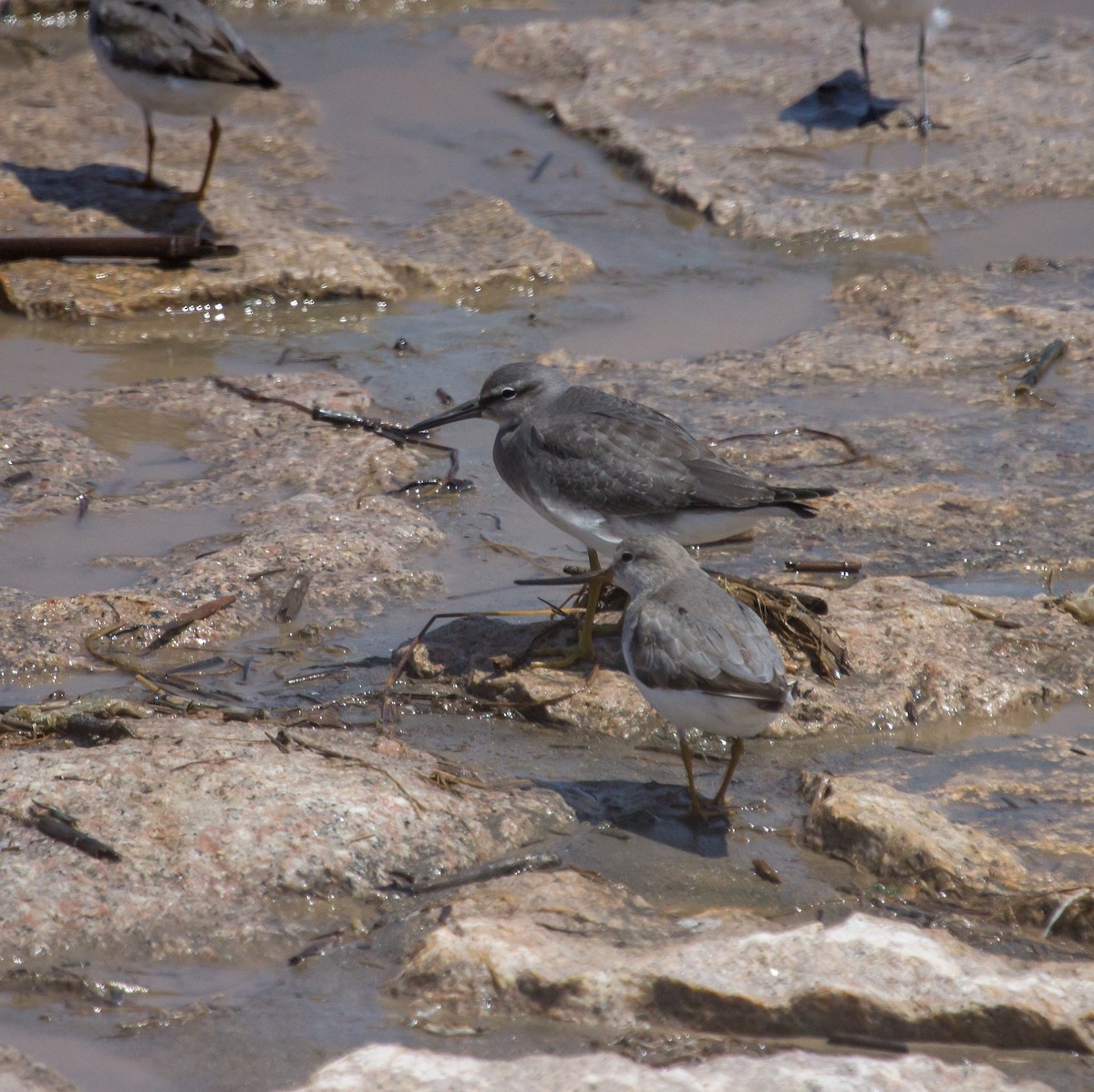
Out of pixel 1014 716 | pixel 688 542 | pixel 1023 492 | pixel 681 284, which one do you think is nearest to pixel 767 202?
pixel 681 284

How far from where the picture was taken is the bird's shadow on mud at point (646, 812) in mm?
4387

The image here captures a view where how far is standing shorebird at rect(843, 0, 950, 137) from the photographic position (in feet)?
39.0

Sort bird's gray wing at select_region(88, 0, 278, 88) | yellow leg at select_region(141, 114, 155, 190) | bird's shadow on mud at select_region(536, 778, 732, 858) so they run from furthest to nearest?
yellow leg at select_region(141, 114, 155, 190) → bird's gray wing at select_region(88, 0, 278, 88) → bird's shadow on mud at select_region(536, 778, 732, 858)

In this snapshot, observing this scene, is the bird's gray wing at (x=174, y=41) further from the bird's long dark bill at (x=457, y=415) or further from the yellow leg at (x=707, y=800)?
the yellow leg at (x=707, y=800)

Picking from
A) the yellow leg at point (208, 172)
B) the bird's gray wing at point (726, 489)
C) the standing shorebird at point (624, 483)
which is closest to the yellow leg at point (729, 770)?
the standing shorebird at point (624, 483)

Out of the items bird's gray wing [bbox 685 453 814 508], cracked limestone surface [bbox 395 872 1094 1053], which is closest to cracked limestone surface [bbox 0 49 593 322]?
bird's gray wing [bbox 685 453 814 508]

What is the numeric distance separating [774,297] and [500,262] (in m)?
1.84

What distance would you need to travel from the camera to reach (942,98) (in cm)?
1251

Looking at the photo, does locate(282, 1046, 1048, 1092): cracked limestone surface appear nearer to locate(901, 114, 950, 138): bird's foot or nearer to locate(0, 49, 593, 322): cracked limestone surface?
locate(0, 49, 593, 322): cracked limestone surface

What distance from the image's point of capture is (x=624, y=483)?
5496mm

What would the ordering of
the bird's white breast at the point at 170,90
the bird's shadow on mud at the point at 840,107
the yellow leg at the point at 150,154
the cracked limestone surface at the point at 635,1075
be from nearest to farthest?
the cracked limestone surface at the point at 635,1075
the bird's white breast at the point at 170,90
the yellow leg at the point at 150,154
the bird's shadow on mud at the point at 840,107

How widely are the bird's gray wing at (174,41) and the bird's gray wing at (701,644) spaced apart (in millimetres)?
5932

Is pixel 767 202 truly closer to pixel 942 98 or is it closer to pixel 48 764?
pixel 942 98

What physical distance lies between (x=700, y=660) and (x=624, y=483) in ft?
4.34
